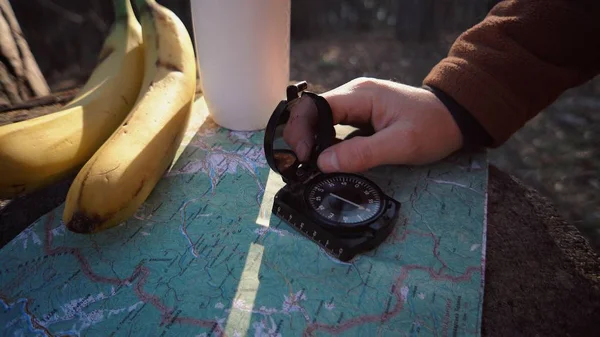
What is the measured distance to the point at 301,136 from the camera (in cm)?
93

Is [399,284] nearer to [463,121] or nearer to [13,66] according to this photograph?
[463,121]

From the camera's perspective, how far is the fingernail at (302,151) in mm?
920

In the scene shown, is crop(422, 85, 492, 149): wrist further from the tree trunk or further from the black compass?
the tree trunk

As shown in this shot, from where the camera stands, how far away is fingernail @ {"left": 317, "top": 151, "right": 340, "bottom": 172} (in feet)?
2.83

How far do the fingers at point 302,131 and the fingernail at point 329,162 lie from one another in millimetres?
56

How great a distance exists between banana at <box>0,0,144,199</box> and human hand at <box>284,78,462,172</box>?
1.32 feet

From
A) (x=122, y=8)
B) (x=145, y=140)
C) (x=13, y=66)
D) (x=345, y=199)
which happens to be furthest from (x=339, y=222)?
(x=13, y=66)

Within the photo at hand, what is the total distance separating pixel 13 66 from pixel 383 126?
1.01 meters

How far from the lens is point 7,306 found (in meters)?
0.68

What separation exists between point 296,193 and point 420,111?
0.33 meters

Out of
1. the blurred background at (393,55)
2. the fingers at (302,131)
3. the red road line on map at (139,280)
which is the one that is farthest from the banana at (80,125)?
the blurred background at (393,55)

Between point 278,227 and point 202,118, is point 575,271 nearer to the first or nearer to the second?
point 278,227

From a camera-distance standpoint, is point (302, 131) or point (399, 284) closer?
point (399, 284)

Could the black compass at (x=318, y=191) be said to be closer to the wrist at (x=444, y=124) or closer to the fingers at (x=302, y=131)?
the fingers at (x=302, y=131)
